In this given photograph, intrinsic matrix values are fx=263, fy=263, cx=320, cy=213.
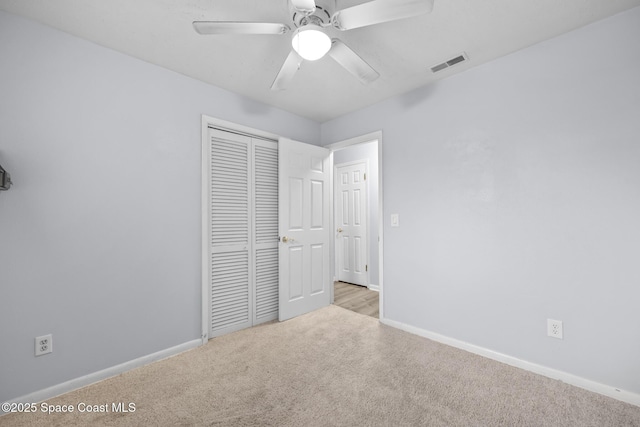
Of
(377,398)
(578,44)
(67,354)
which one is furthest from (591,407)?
(67,354)

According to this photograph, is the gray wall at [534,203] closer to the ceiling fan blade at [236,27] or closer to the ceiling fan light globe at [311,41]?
the ceiling fan light globe at [311,41]

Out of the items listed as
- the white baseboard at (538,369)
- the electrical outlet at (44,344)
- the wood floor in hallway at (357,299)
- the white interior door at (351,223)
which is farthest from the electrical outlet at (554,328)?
the electrical outlet at (44,344)

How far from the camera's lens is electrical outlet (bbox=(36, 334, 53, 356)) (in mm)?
1690

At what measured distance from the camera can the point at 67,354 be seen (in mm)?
1785

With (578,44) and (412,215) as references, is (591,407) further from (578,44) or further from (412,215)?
(578,44)

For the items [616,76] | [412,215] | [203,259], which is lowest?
[203,259]

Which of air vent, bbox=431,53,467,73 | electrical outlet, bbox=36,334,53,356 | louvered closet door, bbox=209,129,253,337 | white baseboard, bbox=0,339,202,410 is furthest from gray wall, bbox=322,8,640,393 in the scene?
electrical outlet, bbox=36,334,53,356

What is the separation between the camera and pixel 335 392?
69.5 inches

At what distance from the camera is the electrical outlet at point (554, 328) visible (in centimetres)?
188

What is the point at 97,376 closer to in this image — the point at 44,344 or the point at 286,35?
the point at 44,344

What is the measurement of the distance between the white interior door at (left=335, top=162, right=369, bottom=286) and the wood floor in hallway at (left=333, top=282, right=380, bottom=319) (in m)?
0.24

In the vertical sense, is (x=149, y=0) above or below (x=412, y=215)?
above

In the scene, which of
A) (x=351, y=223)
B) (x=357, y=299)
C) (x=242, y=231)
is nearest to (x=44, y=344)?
(x=242, y=231)

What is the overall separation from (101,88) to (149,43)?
0.49 metres
